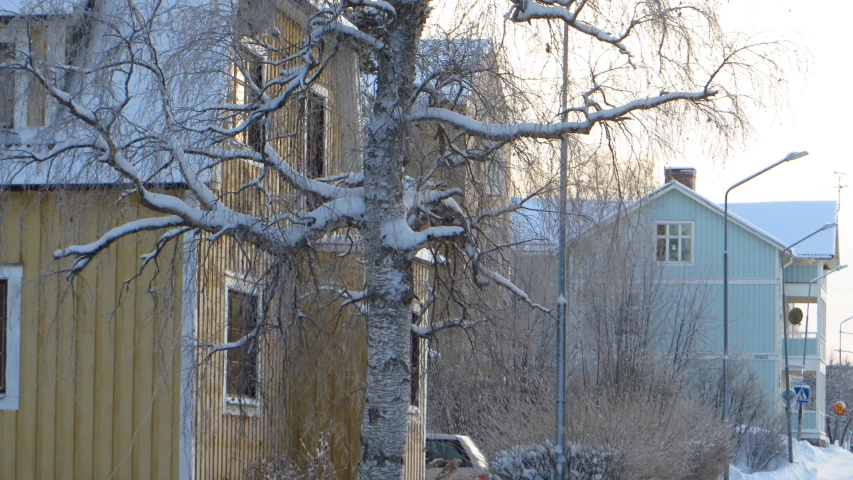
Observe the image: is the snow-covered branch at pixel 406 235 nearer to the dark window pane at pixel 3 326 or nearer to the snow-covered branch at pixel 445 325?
the snow-covered branch at pixel 445 325

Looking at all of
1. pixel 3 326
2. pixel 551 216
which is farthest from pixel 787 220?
pixel 3 326

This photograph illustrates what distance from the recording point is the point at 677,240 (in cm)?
4050

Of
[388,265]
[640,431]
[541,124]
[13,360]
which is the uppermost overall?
[541,124]

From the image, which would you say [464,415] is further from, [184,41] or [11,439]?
[184,41]

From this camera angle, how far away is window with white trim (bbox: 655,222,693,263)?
130 ft

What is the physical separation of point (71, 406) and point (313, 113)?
482 cm

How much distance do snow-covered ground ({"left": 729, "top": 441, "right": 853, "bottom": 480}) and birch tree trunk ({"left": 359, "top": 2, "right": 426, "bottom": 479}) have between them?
1973 cm

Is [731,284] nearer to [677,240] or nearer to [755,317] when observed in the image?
[755,317]

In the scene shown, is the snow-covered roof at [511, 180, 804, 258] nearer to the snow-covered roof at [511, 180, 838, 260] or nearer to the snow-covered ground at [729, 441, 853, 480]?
the snow-covered ground at [729, 441, 853, 480]

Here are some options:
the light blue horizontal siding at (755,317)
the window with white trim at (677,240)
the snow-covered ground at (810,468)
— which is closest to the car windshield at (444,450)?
the snow-covered ground at (810,468)

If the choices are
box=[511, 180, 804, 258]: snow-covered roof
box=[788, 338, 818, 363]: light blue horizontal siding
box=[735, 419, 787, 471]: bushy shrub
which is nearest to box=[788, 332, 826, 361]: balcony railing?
box=[788, 338, 818, 363]: light blue horizontal siding

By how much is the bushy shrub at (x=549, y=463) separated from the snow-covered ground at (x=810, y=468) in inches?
475

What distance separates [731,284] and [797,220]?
335 inches

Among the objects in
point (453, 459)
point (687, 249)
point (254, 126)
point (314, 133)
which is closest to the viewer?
point (254, 126)
